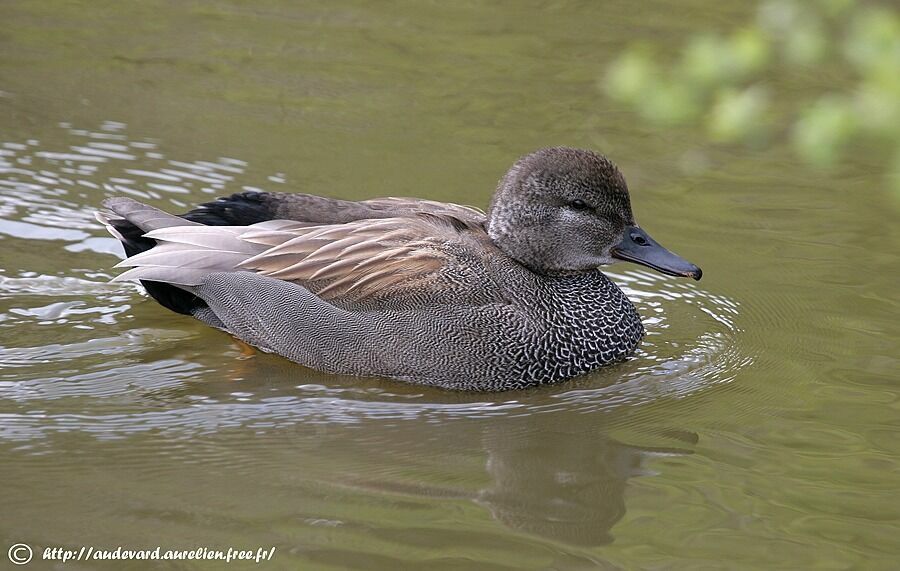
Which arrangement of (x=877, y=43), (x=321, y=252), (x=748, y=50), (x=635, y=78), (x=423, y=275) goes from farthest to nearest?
(x=321, y=252)
(x=423, y=275)
(x=635, y=78)
(x=748, y=50)
(x=877, y=43)

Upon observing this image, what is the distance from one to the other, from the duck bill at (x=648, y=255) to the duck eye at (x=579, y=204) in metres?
0.29

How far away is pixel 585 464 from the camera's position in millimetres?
6555

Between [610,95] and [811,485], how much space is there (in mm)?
5780

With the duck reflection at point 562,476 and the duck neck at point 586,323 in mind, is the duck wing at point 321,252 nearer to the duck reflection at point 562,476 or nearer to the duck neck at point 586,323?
the duck neck at point 586,323

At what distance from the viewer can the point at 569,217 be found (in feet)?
24.7

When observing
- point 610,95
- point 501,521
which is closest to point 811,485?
point 501,521

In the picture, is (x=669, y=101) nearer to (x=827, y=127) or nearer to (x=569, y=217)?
(x=569, y=217)

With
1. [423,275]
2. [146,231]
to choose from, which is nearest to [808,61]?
[423,275]

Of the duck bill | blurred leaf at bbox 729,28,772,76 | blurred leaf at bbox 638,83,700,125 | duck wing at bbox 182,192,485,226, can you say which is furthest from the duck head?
blurred leaf at bbox 729,28,772,76

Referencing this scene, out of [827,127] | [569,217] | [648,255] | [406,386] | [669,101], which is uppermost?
[669,101]

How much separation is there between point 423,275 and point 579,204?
1013mm

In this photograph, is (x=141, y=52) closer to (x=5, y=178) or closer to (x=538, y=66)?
(x=5, y=178)

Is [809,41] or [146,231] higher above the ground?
[809,41]

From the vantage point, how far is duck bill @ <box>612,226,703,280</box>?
746cm
